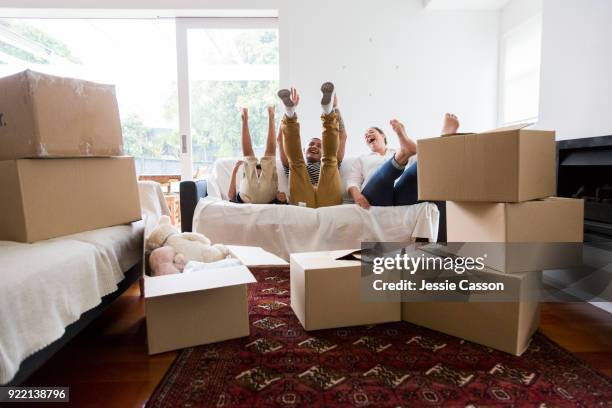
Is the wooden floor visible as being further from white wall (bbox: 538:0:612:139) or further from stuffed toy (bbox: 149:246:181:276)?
white wall (bbox: 538:0:612:139)

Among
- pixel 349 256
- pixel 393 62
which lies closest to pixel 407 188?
pixel 349 256

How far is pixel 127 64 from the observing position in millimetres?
4520

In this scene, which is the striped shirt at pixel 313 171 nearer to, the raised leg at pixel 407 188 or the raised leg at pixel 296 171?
the raised leg at pixel 296 171

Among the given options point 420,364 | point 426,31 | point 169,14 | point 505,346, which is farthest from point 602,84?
point 169,14

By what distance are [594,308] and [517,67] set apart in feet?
7.79

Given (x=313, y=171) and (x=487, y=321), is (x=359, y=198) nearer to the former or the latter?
(x=313, y=171)

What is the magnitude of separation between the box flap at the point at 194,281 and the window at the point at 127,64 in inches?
116

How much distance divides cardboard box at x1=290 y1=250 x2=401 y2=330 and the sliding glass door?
8.15 feet

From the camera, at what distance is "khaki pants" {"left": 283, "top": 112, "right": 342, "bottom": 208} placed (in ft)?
7.01

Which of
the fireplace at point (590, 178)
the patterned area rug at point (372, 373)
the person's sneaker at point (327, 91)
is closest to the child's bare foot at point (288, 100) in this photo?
the person's sneaker at point (327, 91)

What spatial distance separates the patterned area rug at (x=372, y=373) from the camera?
92 centimetres

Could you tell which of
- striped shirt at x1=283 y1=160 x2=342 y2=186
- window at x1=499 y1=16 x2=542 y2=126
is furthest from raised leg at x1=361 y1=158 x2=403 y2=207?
window at x1=499 y1=16 x2=542 y2=126

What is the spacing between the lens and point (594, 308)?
1566 mm

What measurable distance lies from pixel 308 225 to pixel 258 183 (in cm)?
42
